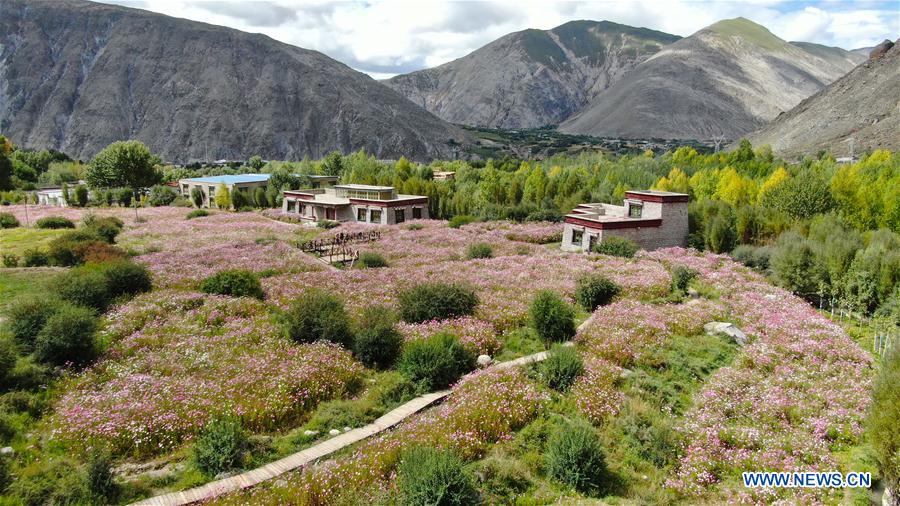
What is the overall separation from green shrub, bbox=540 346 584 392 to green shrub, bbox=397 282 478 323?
6461 millimetres

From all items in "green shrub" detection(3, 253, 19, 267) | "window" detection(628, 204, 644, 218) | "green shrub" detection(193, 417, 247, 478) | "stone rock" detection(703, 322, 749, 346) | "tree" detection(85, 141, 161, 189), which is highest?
"tree" detection(85, 141, 161, 189)

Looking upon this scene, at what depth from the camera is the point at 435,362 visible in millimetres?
16672

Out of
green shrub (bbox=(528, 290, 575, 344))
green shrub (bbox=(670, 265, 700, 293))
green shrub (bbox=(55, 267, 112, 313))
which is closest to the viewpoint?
green shrub (bbox=(528, 290, 575, 344))

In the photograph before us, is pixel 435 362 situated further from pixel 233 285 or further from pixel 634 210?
pixel 634 210

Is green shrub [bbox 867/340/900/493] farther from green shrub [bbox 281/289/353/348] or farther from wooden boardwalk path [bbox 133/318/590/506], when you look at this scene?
green shrub [bbox 281/289/353/348]

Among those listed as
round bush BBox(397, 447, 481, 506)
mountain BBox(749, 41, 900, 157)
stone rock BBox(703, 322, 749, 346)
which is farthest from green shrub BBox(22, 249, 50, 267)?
mountain BBox(749, 41, 900, 157)

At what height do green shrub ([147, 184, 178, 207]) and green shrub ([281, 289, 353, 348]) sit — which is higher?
green shrub ([147, 184, 178, 207])

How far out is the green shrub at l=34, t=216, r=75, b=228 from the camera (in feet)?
149

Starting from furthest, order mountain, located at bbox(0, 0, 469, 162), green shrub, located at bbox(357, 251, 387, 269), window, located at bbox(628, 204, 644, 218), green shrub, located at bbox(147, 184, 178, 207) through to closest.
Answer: mountain, located at bbox(0, 0, 469, 162) → green shrub, located at bbox(147, 184, 178, 207) → window, located at bbox(628, 204, 644, 218) → green shrub, located at bbox(357, 251, 387, 269)

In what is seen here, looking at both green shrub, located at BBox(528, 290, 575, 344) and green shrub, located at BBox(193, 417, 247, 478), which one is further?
green shrub, located at BBox(528, 290, 575, 344)

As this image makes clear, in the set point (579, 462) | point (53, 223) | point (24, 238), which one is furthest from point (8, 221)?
point (579, 462)

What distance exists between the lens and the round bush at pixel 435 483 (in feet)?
32.8

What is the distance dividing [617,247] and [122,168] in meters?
77.1

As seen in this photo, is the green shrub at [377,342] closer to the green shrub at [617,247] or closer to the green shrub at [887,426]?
the green shrub at [887,426]
